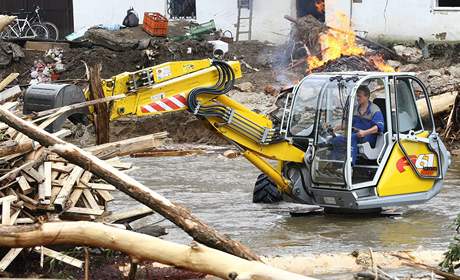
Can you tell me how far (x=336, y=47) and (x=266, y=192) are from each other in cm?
1410

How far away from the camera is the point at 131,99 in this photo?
1409 cm

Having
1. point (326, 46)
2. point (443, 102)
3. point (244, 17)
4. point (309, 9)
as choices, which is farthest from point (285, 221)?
point (244, 17)

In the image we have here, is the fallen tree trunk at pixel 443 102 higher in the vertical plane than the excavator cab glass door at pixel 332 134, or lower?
lower

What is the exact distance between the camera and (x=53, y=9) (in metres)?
37.0

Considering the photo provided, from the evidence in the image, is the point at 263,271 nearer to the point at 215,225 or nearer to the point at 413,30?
the point at 215,225

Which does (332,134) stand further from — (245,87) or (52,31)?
(52,31)

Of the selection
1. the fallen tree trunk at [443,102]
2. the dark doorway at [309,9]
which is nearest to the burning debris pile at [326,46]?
the dark doorway at [309,9]

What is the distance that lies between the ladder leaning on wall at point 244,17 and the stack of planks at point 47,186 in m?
23.5

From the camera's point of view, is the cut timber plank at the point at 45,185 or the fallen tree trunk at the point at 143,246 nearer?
the fallen tree trunk at the point at 143,246

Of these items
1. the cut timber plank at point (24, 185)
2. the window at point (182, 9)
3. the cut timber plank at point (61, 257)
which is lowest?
the window at point (182, 9)

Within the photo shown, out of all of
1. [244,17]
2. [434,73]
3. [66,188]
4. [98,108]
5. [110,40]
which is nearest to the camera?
[66,188]

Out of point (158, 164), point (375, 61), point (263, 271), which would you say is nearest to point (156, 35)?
point (375, 61)

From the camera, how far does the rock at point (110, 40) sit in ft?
106

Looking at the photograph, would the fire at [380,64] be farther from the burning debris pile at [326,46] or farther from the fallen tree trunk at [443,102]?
the fallen tree trunk at [443,102]
